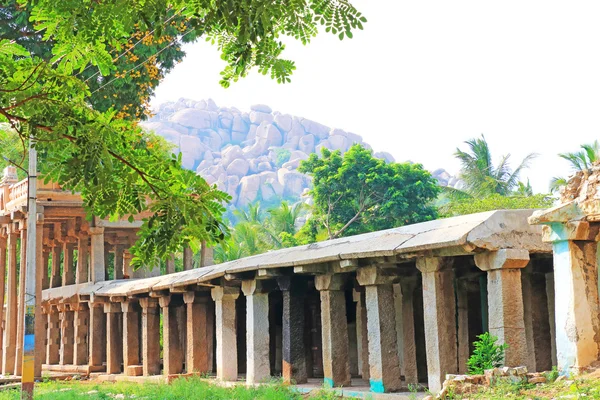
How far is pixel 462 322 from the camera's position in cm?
1332

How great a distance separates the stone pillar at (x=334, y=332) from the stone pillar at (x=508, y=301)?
3.69m

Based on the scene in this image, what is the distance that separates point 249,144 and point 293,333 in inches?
4191

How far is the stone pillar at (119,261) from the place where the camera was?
29.3 m

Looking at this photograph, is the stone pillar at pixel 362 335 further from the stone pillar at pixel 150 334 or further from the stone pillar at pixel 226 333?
the stone pillar at pixel 150 334

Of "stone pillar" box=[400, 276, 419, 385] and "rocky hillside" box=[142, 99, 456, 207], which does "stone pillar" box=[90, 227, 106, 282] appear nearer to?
"stone pillar" box=[400, 276, 419, 385]

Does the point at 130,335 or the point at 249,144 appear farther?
the point at 249,144

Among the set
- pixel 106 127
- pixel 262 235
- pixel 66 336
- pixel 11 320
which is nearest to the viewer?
pixel 106 127

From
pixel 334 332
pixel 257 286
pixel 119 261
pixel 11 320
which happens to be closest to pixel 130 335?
pixel 11 320

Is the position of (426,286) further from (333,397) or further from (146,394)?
(146,394)

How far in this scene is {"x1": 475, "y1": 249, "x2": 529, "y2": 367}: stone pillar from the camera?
10.0 m

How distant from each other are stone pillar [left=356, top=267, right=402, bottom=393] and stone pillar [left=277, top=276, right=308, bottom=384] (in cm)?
231

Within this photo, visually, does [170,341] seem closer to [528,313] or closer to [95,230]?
[95,230]

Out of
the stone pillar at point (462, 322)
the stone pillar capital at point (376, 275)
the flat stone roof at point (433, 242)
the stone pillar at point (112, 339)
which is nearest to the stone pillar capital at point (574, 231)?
the flat stone roof at point (433, 242)

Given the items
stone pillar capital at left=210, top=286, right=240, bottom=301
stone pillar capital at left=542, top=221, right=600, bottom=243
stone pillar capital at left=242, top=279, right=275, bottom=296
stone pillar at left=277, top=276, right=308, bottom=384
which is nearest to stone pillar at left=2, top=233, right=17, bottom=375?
stone pillar capital at left=210, top=286, right=240, bottom=301
